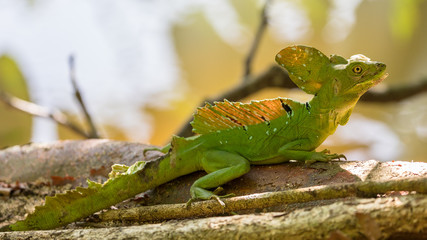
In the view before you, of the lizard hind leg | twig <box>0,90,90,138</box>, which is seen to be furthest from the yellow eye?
twig <box>0,90,90,138</box>

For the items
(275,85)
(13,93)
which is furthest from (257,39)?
(13,93)

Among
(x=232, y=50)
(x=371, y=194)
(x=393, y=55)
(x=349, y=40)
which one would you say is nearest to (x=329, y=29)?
(x=349, y=40)

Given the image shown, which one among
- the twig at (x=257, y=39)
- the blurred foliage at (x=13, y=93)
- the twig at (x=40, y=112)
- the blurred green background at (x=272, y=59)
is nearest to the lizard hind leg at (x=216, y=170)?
the twig at (x=257, y=39)

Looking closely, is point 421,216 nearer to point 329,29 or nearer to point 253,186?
point 253,186

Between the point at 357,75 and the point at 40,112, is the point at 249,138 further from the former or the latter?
the point at 40,112

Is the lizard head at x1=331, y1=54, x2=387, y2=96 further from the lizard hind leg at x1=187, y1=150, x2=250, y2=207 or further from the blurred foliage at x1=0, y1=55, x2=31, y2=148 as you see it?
the blurred foliage at x1=0, y1=55, x2=31, y2=148

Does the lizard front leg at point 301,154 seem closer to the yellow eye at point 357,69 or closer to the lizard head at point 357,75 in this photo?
the lizard head at point 357,75
